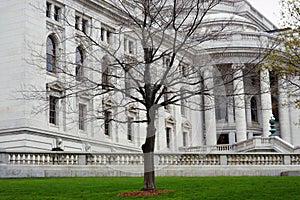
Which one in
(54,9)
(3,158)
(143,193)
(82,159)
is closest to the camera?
(143,193)

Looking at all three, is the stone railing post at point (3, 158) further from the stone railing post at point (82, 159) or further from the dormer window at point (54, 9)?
the dormer window at point (54, 9)

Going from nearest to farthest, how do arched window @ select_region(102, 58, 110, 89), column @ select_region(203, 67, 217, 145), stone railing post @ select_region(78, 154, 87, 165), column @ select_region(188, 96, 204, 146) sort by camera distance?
column @ select_region(188, 96, 204, 146)
column @ select_region(203, 67, 217, 145)
arched window @ select_region(102, 58, 110, 89)
stone railing post @ select_region(78, 154, 87, 165)

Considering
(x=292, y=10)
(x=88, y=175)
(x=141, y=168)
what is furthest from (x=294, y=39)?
(x=88, y=175)

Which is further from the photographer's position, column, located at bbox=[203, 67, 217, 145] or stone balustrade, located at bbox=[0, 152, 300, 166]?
stone balustrade, located at bbox=[0, 152, 300, 166]

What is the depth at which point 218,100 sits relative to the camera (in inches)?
723

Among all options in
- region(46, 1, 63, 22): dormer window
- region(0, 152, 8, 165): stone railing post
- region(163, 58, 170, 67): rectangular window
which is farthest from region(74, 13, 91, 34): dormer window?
region(0, 152, 8, 165): stone railing post

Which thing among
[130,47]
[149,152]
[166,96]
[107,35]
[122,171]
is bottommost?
[122,171]

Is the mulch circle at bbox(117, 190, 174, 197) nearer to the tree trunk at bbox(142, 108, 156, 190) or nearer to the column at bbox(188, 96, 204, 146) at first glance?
the tree trunk at bbox(142, 108, 156, 190)

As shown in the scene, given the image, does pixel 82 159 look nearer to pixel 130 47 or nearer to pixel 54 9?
pixel 130 47

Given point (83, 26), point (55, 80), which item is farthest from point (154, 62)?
point (55, 80)

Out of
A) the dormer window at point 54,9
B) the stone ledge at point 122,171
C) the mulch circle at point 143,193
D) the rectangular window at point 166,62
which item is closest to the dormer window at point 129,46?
the rectangular window at point 166,62

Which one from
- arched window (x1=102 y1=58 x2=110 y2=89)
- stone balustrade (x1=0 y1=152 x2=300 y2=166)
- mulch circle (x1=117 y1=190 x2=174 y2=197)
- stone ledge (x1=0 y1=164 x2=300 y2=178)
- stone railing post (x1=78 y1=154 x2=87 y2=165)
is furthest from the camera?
stone railing post (x1=78 y1=154 x2=87 y2=165)

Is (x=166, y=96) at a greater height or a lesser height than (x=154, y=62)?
lesser

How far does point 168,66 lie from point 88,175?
13813mm
